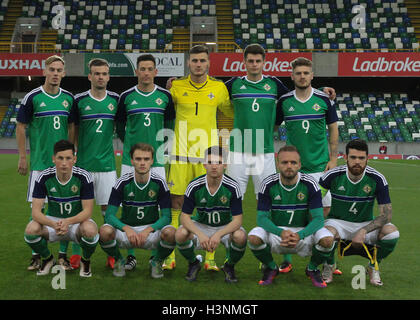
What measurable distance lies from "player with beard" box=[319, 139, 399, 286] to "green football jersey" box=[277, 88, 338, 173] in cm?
36

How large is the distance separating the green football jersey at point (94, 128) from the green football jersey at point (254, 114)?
1126 millimetres

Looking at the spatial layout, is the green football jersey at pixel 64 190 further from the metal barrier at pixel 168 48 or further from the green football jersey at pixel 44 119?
the metal barrier at pixel 168 48

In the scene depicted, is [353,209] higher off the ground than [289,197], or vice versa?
[289,197]

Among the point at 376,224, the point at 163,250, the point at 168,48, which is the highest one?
the point at 168,48

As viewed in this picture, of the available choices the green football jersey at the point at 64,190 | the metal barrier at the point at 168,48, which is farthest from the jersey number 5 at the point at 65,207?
the metal barrier at the point at 168,48

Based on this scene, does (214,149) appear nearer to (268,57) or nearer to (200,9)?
(268,57)

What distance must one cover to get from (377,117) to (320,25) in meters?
5.95

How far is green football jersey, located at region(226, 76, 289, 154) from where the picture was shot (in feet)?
13.6

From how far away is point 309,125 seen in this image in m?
4.06

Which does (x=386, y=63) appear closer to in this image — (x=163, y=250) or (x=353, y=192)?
(x=353, y=192)

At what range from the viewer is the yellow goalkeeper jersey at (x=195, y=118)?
4.09 metres

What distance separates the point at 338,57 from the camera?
2038cm

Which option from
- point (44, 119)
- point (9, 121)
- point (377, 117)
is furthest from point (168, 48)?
point (44, 119)

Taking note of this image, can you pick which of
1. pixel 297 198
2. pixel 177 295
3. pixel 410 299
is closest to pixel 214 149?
pixel 297 198
